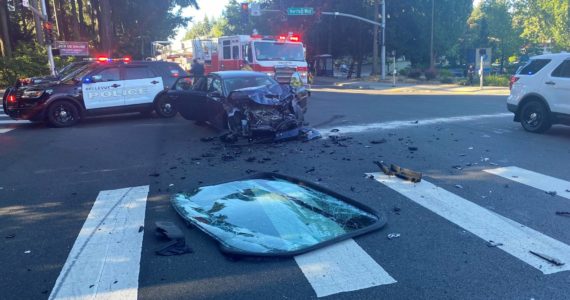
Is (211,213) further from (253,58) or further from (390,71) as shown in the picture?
(390,71)

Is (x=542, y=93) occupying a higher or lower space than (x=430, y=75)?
higher

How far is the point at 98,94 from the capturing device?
13391 millimetres

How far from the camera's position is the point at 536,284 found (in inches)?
148

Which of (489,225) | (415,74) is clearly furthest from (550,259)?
(415,74)

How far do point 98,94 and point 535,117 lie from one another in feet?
37.9

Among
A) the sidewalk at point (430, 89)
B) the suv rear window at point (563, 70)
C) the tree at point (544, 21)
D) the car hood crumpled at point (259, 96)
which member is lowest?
the sidewalk at point (430, 89)

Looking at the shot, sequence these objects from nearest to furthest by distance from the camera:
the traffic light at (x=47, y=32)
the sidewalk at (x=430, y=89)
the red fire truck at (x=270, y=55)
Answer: the red fire truck at (x=270, y=55), the traffic light at (x=47, y=32), the sidewalk at (x=430, y=89)

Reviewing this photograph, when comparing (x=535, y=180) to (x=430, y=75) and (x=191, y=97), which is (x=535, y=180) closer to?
(x=191, y=97)

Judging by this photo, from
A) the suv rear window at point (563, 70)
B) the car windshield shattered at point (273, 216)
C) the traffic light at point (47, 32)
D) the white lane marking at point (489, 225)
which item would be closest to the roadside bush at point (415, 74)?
the traffic light at point (47, 32)

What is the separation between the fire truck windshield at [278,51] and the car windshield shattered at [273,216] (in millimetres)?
14820

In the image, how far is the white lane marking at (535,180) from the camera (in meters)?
6.30

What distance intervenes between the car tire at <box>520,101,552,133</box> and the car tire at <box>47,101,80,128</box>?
11.9m

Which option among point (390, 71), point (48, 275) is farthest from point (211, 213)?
point (390, 71)

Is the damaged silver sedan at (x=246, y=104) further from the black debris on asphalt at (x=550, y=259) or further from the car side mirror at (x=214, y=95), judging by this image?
the black debris on asphalt at (x=550, y=259)
